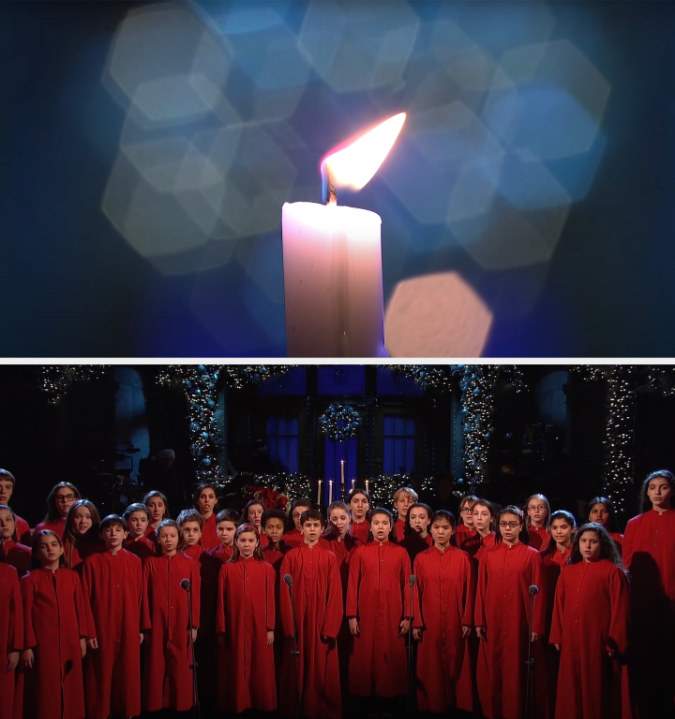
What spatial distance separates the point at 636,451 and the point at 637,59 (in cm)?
77

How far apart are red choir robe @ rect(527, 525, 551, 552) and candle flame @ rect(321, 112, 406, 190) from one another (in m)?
0.73

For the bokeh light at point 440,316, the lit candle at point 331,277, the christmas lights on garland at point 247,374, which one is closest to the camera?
the lit candle at point 331,277

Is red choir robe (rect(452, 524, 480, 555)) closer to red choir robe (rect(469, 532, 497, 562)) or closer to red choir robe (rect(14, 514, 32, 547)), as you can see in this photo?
red choir robe (rect(469, 532, 497, 562))

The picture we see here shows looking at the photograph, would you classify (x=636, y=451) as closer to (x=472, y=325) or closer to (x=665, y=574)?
(x=665, y=574)

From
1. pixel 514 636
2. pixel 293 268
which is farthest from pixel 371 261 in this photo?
pixel 514 636

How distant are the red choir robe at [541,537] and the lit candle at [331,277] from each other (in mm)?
560

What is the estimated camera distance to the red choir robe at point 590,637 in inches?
54.6

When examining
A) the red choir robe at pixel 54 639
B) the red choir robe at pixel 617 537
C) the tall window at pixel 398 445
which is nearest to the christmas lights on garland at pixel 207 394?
the tall window at pixel 398 445

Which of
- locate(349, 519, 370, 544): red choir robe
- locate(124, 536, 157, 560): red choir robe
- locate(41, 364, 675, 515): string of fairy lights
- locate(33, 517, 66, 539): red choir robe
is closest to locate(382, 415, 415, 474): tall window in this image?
locate(41, 364, 675, 515): string of fairy lights

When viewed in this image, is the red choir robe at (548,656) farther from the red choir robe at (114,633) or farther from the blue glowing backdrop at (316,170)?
the red choir robe at (114,633)

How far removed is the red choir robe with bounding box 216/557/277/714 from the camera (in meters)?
1.43

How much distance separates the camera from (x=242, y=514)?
1.46 m

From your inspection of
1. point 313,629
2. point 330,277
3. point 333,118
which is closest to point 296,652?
point 313,629

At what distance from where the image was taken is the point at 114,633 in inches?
56.0
